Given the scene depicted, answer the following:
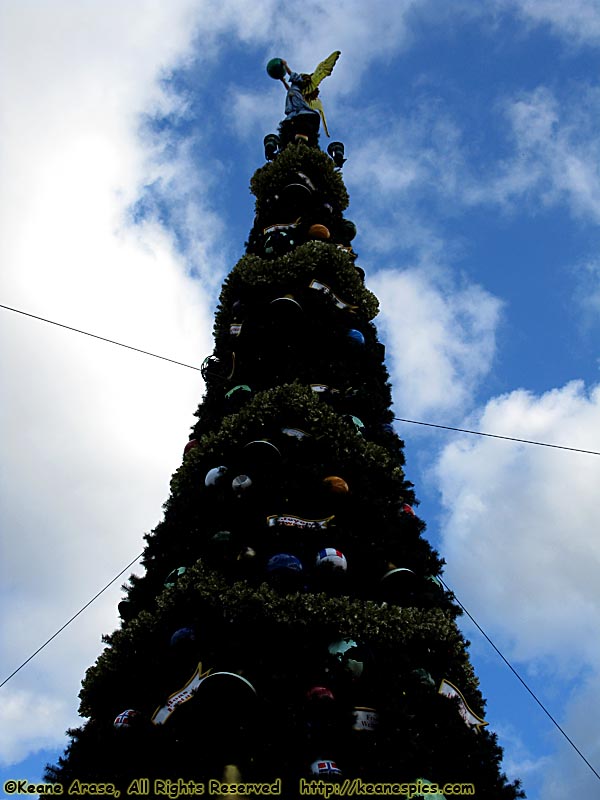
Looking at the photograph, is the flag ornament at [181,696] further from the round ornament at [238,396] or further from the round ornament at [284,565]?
the round ornament at [238,396]

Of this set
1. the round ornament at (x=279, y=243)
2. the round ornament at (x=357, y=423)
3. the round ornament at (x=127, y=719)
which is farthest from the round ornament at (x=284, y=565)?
the round ornament at (x=279, y=243)

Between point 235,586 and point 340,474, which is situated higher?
point 340,474

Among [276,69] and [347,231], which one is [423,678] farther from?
[276,69]

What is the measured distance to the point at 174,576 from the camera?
584cm

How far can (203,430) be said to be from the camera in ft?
26.3

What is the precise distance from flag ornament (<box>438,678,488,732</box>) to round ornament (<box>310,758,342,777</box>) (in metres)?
1.24

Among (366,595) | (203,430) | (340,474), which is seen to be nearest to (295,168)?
(203,430)

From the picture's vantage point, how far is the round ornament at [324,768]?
401cm

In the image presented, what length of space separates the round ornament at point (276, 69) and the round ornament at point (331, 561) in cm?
1371

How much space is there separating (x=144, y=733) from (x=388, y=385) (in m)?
5.36

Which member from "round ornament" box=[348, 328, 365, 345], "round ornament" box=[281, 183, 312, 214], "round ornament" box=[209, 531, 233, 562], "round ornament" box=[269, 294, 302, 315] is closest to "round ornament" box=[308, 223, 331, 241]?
"round ornament" box=[281, 183, 312, 214]

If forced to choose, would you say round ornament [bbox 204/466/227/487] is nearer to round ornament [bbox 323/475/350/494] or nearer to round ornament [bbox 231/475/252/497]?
round ornament [bbox 231/475/252/497]

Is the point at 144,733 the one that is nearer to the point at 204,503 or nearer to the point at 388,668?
the point at 388,668

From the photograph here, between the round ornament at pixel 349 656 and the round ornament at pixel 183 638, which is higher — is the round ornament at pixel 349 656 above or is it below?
above
